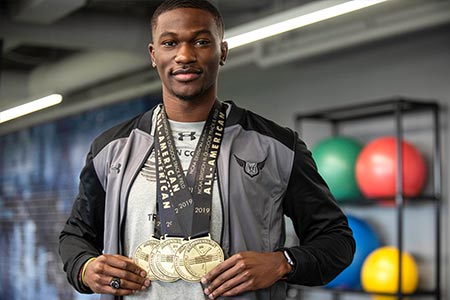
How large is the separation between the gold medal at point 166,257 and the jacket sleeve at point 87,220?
0.57 ft

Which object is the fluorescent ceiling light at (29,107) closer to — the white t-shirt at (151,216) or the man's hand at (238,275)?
the white t-shirt at (151,216)

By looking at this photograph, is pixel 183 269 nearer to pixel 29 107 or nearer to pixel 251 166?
pixel 251 166

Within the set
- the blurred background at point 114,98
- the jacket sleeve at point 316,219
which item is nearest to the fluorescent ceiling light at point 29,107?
the blurred background at point 114,98

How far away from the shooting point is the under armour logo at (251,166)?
1.35 m

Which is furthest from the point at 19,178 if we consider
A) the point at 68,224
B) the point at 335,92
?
the point at 68,224

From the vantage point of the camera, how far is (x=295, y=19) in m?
3.56

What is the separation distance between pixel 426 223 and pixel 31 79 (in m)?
2.84

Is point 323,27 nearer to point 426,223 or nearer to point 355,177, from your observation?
point 355,177

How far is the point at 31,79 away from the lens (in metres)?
4.82

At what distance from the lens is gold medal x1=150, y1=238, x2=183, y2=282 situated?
1266 millimetres

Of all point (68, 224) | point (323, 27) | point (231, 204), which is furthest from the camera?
point (323, 27)

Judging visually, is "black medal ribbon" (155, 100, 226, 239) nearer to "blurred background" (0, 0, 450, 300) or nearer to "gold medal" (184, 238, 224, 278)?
"gold medal" (184, 238, 224, 278)

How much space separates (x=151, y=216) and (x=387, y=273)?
10.8ft

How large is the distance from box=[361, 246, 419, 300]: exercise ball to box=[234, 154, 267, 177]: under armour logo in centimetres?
319
